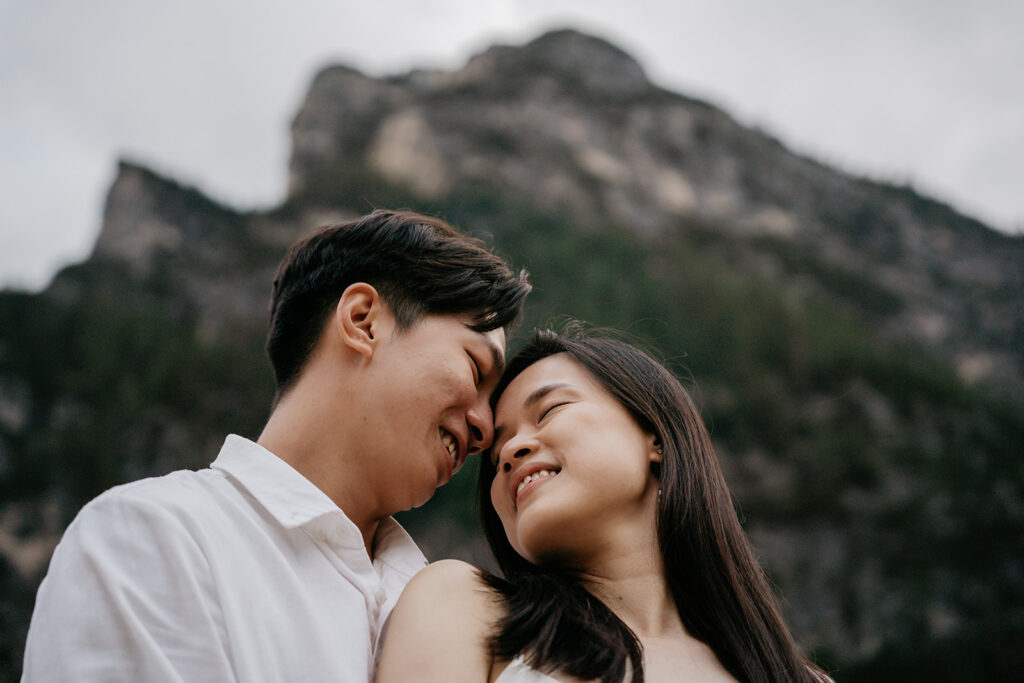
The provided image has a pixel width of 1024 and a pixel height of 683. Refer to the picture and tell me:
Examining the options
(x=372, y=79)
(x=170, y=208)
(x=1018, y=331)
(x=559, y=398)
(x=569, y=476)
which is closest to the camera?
(x=569, y=476)

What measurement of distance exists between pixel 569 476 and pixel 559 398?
20cm

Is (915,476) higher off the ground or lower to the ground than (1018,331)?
lower

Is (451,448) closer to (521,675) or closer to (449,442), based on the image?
(449,442)

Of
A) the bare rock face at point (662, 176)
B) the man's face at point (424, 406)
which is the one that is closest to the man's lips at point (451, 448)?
the man's face at point (424, 406)

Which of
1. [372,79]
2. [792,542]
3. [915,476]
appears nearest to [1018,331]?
[915,476]

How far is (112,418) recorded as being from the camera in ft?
32.9

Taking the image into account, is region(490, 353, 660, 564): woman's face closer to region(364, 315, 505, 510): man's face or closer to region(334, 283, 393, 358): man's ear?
region(364, 315, 505, 510): man's face

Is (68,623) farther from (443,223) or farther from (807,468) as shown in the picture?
(807,468)

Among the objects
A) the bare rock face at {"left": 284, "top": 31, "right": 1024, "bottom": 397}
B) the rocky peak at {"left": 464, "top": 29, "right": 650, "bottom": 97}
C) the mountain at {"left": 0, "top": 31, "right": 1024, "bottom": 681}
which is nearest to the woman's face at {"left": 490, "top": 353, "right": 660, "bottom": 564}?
the mountain at {"left": 0, "top": 31, "right": 1024, "bottom": 681}

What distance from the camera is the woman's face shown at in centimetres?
137

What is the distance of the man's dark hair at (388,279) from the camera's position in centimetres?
158

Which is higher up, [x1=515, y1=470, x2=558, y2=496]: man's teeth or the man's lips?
[x1=515, y1=470, x2=558, y2=496]: man's teeth

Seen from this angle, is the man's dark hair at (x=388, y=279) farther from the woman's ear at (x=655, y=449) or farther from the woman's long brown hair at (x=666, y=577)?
the woman's ear at (x=655, y=449)

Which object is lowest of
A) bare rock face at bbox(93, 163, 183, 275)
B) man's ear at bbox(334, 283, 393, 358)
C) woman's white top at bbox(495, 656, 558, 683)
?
bare rock face at bbox(93, 163, 183, 275)
